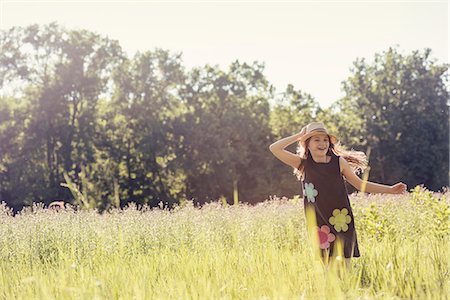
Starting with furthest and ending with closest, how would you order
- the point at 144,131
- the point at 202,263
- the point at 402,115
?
the point at 402,115, the point at 144,131, the point at 202,263

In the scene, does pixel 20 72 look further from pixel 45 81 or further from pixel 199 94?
pixel 199 94

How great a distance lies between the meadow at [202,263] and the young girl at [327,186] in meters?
0.23

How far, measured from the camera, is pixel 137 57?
35.6 meters

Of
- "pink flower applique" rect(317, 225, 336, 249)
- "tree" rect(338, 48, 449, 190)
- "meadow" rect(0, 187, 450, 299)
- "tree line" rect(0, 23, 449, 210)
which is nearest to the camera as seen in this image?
"meadow" rect(0, 187, 450, 299)

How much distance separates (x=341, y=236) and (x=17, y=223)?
174 inches

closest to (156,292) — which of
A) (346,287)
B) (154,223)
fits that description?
(346,287)

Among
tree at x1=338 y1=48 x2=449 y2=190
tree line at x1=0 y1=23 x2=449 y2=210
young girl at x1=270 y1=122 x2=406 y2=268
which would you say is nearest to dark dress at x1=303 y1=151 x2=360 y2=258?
young girl at x1=270 y1=122 x2=406 y2=268

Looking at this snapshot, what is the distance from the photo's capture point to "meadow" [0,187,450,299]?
12.7 feet

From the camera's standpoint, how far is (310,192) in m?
5.62

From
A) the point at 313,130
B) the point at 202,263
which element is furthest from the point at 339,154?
the point at 202,263

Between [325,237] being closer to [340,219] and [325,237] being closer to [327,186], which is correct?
[340,219]

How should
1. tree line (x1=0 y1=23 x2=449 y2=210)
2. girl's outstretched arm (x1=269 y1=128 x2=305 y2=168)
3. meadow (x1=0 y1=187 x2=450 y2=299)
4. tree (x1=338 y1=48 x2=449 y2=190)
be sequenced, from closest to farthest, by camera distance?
1. meadow (x1=0 y1=187 x2=450 y2=299)
2. girl's outstretched arm (x1=269 y1=128 x2=305 y2=168)
3. tree line (x1=0 y1=23 x2=449 y2=210)
4. tree (x1=338 y1=48 x2=449 y2=190)

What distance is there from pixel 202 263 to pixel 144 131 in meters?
30.4

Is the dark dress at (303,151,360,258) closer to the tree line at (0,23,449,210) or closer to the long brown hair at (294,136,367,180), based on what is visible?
the long brown hair at (294,136,367,180)
